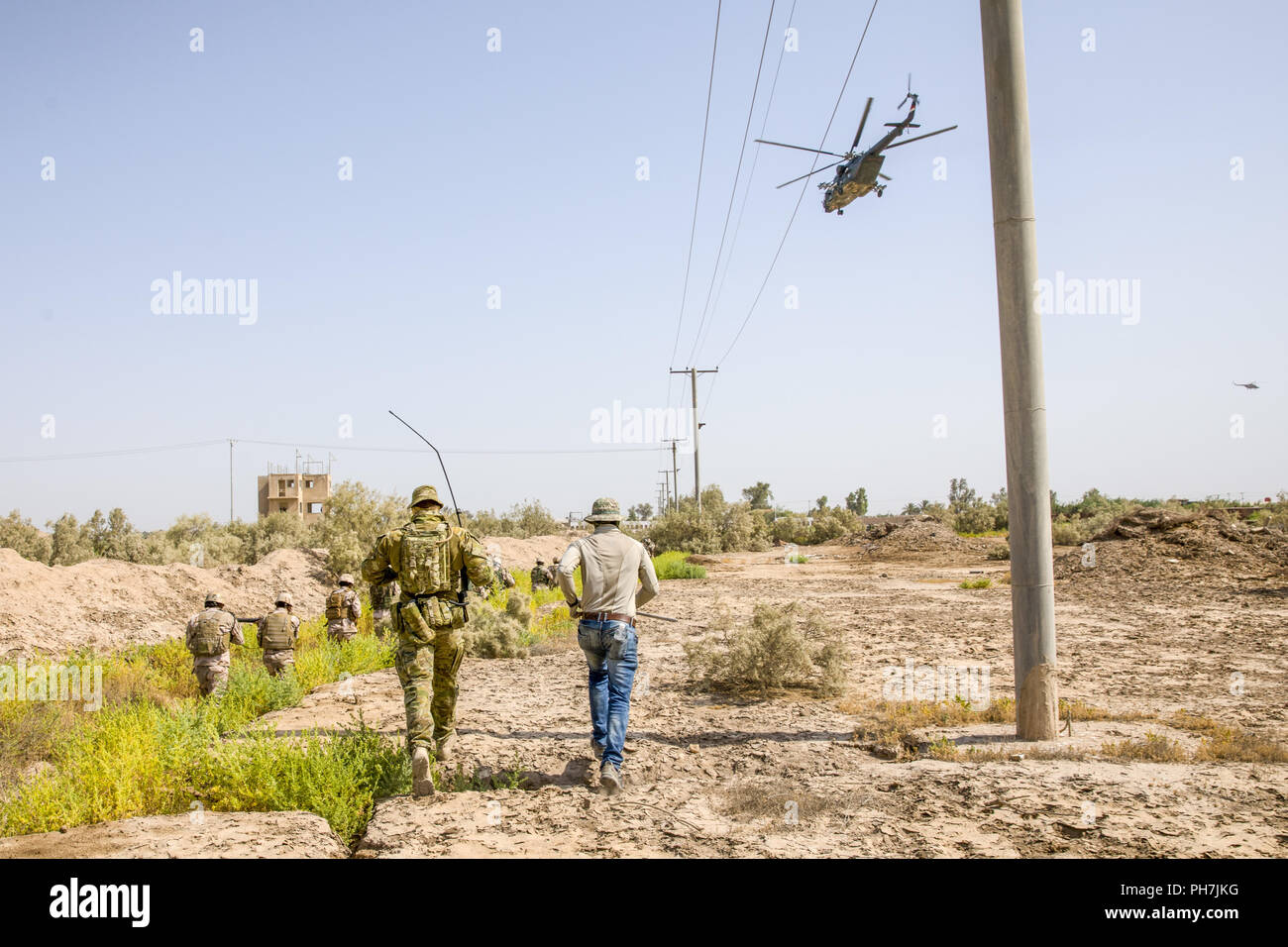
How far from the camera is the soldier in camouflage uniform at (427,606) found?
5.94 metres

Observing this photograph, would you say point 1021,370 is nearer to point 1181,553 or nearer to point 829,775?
point 829,775

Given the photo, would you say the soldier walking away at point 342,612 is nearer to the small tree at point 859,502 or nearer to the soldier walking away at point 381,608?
the soldier walking away at point 381,608

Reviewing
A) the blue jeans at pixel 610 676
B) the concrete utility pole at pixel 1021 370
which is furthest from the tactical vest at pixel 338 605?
the concrete utility pole at pixel 1021 370

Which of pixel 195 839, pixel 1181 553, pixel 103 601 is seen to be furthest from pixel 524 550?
pixel 195 839

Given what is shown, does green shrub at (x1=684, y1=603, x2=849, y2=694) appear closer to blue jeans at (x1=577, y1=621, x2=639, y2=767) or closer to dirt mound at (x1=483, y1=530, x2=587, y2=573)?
blue jeans at (x1=577, y1=621, x2=639, y2=767)

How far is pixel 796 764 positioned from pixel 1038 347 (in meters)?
3.95

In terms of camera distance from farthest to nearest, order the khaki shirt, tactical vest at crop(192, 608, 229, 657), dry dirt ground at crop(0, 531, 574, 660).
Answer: dry dirt ground at crop(0, 531, 574, 660)
tactical vest at crop(192, 608, 229, 657)
the khaki shirt

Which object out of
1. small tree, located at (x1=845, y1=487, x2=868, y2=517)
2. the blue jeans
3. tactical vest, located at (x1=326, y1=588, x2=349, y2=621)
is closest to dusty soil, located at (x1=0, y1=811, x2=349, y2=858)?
the blue jeans

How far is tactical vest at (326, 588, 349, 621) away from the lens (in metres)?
13.0

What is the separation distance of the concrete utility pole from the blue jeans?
3148mm

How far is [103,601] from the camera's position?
13.9 metres

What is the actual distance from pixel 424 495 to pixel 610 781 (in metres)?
2.61
